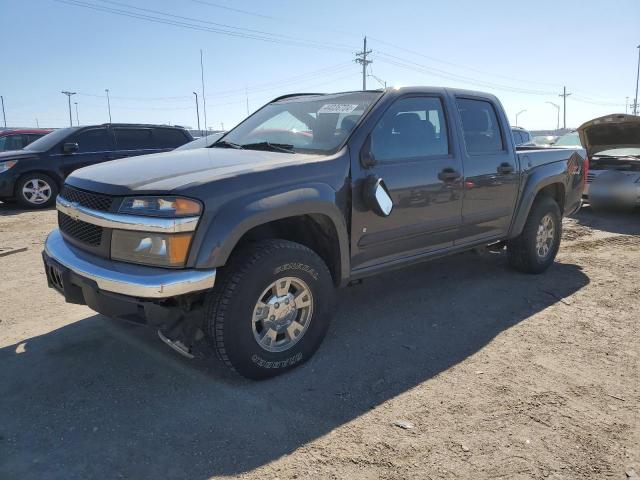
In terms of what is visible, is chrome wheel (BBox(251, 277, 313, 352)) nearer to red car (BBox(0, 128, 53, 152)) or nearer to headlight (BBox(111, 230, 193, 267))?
headlight (BBox(111, 230, 193, 267))

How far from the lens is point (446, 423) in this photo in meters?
2.72

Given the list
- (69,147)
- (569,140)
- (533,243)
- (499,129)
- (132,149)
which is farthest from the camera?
(569,140)

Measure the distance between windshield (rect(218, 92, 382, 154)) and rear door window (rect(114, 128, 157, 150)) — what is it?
22.5 feet

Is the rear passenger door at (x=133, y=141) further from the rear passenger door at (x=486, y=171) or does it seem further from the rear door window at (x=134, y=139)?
the rear passenger door at (x=486, y=171)

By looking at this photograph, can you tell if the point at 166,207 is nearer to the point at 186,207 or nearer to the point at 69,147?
the point at 186,207

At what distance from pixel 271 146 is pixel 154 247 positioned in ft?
4.59

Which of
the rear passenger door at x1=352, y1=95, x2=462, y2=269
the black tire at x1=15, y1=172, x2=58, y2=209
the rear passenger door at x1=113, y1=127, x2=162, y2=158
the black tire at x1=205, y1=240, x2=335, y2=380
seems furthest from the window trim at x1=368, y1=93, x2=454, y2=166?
the black tire at x1=15, y1=172, x2=58, y2=209

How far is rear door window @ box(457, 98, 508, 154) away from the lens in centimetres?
439

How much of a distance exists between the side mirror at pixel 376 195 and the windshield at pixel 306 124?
0.34 meters

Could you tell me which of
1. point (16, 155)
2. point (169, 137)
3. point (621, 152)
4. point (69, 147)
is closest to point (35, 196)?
point (16, 155)

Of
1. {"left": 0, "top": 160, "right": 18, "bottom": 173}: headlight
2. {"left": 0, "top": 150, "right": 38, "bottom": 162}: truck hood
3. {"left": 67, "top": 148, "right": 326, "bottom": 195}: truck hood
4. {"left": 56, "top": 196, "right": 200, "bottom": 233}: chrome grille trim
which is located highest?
{"left": 0, "top": 150, "right": 38, "bottom": 162}: truck hood

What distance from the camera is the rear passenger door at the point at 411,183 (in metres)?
3.58

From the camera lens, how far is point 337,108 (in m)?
3.88

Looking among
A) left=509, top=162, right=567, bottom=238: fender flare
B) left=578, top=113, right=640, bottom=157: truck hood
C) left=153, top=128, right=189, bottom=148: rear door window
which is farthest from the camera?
left=153, top=128, right=189, bottom=148: rear door window
